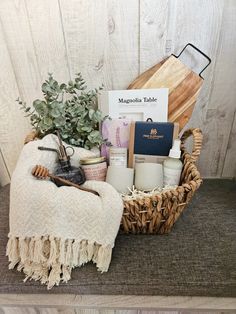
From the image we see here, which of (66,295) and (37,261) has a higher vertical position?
(37,261)

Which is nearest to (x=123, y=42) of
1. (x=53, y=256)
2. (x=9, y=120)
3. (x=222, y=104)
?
(x=222, y=104)

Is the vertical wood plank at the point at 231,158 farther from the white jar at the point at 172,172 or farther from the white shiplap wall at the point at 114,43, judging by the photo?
the white jar at the point at 172,172

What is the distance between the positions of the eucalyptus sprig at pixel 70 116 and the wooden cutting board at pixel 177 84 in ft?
0.67

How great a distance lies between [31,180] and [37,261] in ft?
0.57

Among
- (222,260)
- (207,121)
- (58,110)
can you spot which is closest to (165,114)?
(207,121)

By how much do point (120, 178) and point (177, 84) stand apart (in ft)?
1.17

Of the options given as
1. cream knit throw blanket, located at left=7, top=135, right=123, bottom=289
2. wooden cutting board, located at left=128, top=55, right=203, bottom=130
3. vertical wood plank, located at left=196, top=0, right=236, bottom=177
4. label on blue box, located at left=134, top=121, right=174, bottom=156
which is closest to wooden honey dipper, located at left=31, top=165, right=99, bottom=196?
cream knit throw blanket, located at left=7, top=135, right=123, bottom=289

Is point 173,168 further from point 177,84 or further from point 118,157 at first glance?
point 177,84

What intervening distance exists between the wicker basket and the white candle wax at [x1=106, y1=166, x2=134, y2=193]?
7 centimetres

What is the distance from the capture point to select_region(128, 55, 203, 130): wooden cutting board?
27.6 inches

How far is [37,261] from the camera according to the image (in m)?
0.48

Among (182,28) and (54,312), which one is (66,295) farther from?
(182,28)

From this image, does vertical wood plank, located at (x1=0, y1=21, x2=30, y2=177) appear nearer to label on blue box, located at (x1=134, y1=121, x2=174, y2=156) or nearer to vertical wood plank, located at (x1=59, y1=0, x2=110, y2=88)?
vertical wood plank, located at (x1=59, y1=0, x2=110, y2=88)

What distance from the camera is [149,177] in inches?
22.8
